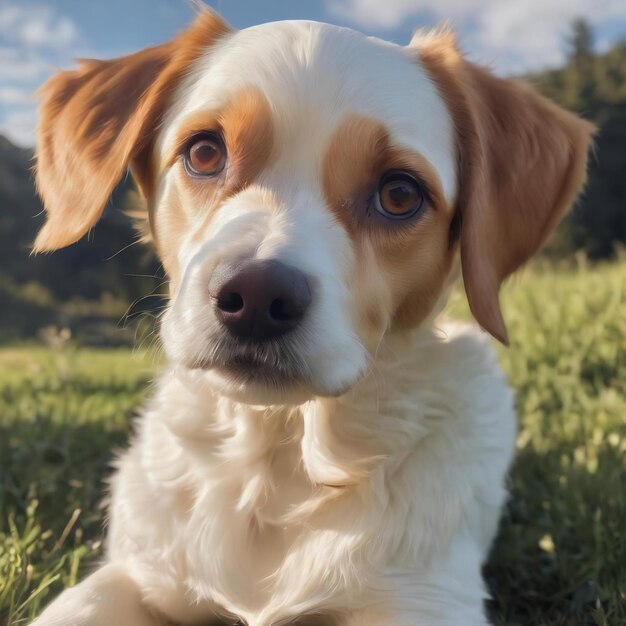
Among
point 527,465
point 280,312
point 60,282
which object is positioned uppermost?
point 280,312

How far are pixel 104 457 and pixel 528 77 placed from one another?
Answer: 2.75 metres

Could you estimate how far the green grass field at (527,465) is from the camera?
9.21 ft

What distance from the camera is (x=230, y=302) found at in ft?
6.37

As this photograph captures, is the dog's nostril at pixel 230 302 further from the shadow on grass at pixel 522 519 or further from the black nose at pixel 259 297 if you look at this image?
the shadow on grass at pixel 522 519

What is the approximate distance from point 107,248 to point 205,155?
18.1m

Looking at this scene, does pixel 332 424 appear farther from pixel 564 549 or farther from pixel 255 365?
pixel 564 549

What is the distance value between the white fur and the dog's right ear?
13cm

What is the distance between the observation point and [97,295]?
21.8m

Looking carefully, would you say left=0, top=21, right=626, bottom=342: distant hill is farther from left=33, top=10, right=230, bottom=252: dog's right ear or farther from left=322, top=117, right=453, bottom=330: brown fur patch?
left=322, top=117, right=453, bottom=330: brown fur patch

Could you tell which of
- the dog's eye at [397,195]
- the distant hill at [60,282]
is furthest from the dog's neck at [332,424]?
the distant hill at [60,282]

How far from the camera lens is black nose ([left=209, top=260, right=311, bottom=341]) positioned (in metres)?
1.87

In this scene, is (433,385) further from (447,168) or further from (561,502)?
(561,502)

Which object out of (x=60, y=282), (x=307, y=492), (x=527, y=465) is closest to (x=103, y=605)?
(x=307, y=492)

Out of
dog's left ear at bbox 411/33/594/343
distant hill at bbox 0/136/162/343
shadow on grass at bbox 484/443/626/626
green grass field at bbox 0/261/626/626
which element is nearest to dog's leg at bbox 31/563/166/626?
green grass field at bbox 0/261/626/626
